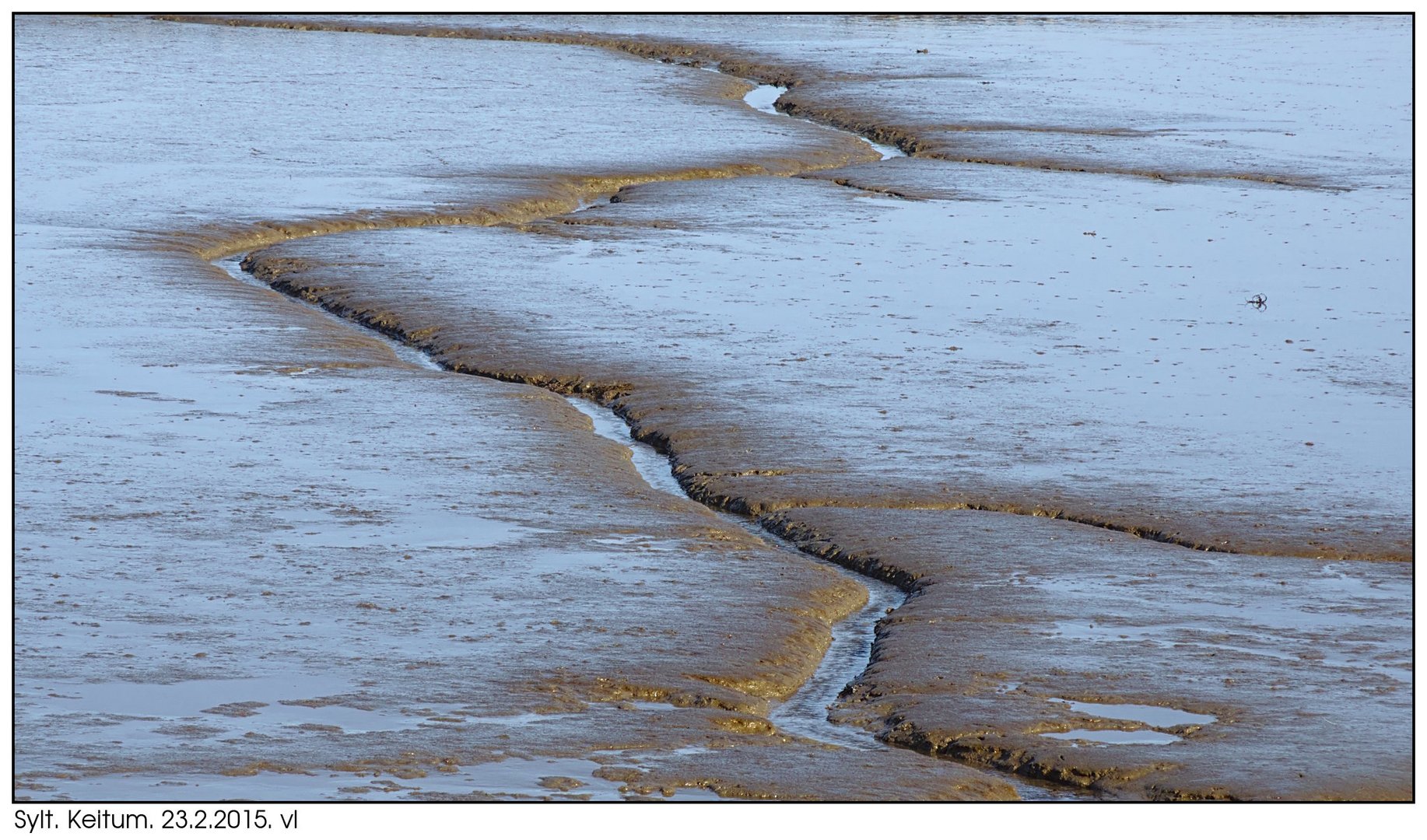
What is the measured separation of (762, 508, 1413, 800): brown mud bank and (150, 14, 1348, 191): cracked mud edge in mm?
9248

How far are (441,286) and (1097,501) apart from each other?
4360 millimetres

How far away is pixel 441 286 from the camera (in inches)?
406

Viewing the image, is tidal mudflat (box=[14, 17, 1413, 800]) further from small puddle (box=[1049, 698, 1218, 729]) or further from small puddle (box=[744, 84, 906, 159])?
small puddle (box=[744, 84, 906, 159])

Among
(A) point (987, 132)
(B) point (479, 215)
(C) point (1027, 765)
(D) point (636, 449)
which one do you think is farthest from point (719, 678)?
(A) point (987, 132)

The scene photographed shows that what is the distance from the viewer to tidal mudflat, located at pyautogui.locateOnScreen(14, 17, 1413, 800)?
487 centimetres

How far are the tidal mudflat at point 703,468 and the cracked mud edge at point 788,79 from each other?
0.40ft

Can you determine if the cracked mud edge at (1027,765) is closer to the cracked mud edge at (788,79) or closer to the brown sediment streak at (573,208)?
the brown sediment streak at (573,208)

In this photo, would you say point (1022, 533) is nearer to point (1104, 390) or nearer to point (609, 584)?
→ point (609, 584)

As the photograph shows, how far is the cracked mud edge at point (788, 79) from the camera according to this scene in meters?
15.4

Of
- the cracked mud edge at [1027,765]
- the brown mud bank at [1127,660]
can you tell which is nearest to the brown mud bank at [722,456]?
the brown mud bank at [1127,660]

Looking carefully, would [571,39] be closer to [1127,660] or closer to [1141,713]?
[1127,660]

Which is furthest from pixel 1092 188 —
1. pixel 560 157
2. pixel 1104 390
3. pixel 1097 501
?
pixel 1097 501

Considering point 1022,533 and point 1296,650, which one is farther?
point 1022,533

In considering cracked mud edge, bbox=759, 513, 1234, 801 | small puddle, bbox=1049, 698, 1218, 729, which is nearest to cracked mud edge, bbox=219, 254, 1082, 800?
cracked mud edge, bbox=759, 513, 1234, 801
